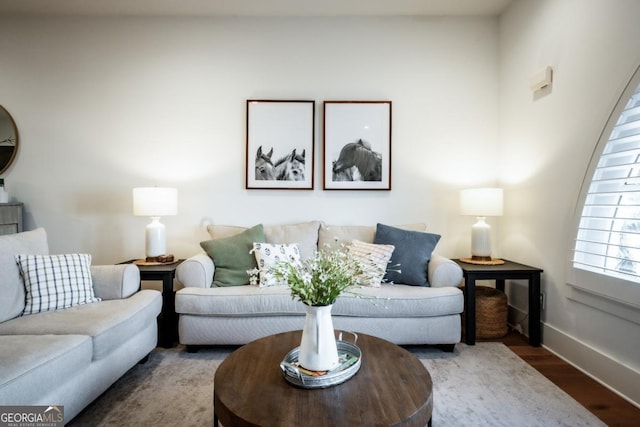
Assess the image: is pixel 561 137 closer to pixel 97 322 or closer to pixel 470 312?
pixel 470 312

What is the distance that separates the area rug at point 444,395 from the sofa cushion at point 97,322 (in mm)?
306

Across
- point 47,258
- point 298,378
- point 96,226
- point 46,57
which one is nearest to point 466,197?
point 298,378

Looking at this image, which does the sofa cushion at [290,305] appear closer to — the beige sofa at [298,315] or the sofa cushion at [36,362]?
the beige sofa at [298,315]

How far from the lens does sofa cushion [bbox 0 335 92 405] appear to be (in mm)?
1312

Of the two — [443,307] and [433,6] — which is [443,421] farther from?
[433,6]

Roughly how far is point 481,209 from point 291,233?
1678 millimetres

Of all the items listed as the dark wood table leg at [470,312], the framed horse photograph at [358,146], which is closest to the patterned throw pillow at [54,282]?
the framed horse photograph at [358,146]

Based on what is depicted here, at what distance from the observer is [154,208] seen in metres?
2.83

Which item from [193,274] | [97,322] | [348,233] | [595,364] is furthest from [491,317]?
[97,322]

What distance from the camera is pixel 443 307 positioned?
2.40 metres

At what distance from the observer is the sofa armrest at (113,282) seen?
228 cm

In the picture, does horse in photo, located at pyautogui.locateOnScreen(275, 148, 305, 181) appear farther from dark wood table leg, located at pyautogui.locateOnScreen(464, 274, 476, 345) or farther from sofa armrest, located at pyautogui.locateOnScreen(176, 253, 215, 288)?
dark wood table leg, located at pyautogui.locateOnScreen(464, 274, 476, 345)

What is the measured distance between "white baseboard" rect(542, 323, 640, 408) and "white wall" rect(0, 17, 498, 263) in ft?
3.98

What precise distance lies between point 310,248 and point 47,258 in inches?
73.3
